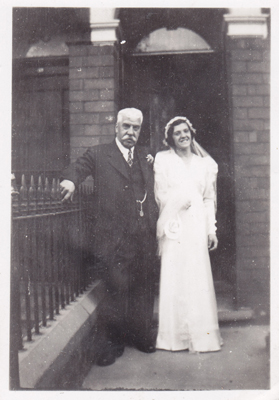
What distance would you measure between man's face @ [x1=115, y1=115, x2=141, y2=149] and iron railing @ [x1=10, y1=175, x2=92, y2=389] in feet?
1.83

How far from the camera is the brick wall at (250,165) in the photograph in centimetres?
329

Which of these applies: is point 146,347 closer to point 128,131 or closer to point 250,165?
point 128,131

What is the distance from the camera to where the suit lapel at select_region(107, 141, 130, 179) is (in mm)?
2896

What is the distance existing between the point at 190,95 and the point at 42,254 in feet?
7.31

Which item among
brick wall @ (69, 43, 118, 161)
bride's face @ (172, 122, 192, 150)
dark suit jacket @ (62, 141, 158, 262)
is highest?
brick wall @ (69, 43, 118, 161)

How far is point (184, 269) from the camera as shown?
9.68 ft

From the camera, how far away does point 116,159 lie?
2.91 meters

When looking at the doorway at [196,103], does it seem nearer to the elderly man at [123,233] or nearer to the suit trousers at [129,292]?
the elderly man at [123,233]

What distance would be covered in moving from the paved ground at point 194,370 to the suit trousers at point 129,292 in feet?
0.55

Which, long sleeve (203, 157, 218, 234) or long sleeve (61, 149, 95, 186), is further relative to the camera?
long sleeve (203, 157, 218, 234)

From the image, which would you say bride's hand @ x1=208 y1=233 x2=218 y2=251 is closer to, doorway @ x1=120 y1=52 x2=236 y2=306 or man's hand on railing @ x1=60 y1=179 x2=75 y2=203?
doorway @ x1=120 y1=52 x2=236 y2=306

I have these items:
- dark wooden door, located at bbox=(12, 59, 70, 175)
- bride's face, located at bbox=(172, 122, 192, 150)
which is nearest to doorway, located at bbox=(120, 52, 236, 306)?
bride's face, located at bbox=(172, 122, 192, 150)

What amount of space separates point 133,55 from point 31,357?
9.92 feet

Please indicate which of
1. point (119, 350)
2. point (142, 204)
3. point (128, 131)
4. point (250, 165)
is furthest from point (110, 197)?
point (250, 165)
